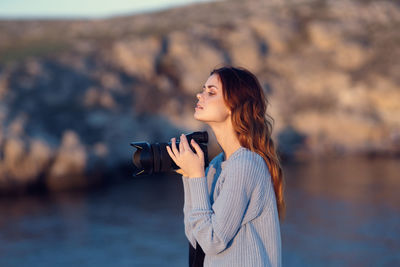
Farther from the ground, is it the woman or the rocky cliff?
the rocky cliff

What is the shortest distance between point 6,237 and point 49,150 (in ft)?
12.5

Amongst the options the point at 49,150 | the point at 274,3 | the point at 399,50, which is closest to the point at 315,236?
the point at 49,150

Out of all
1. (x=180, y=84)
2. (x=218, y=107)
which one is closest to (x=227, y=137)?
(x=218, y=107)

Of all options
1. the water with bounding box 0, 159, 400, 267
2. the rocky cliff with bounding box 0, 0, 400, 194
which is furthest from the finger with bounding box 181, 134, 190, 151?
the rocky cliff with bounding box 0, 0, 400, 194

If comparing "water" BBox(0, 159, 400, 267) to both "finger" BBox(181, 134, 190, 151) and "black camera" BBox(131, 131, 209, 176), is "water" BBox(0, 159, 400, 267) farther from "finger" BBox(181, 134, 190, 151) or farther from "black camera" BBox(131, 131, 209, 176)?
"finger" BBox(181, 134, 190, 151)

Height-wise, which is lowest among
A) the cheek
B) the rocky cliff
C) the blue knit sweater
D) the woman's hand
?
the blue knit sweater

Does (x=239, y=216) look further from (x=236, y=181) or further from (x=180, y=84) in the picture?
(x=180, y=84)

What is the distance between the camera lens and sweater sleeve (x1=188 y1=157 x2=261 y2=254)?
1765mm

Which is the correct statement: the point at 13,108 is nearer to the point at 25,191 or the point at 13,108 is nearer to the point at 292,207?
the point at 25,191

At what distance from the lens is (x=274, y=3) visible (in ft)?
93.7

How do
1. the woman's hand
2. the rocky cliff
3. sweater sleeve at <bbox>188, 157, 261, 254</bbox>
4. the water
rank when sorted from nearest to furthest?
sweater sleeve at <bbox>188, 157, 261, 254</bbox>
the woman's hand
the water
the rocky cliff

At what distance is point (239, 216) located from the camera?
1.78 meters

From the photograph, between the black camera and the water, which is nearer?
the black camera

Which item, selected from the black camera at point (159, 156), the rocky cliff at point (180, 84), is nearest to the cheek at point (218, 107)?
the black camera at point (159, 156)
